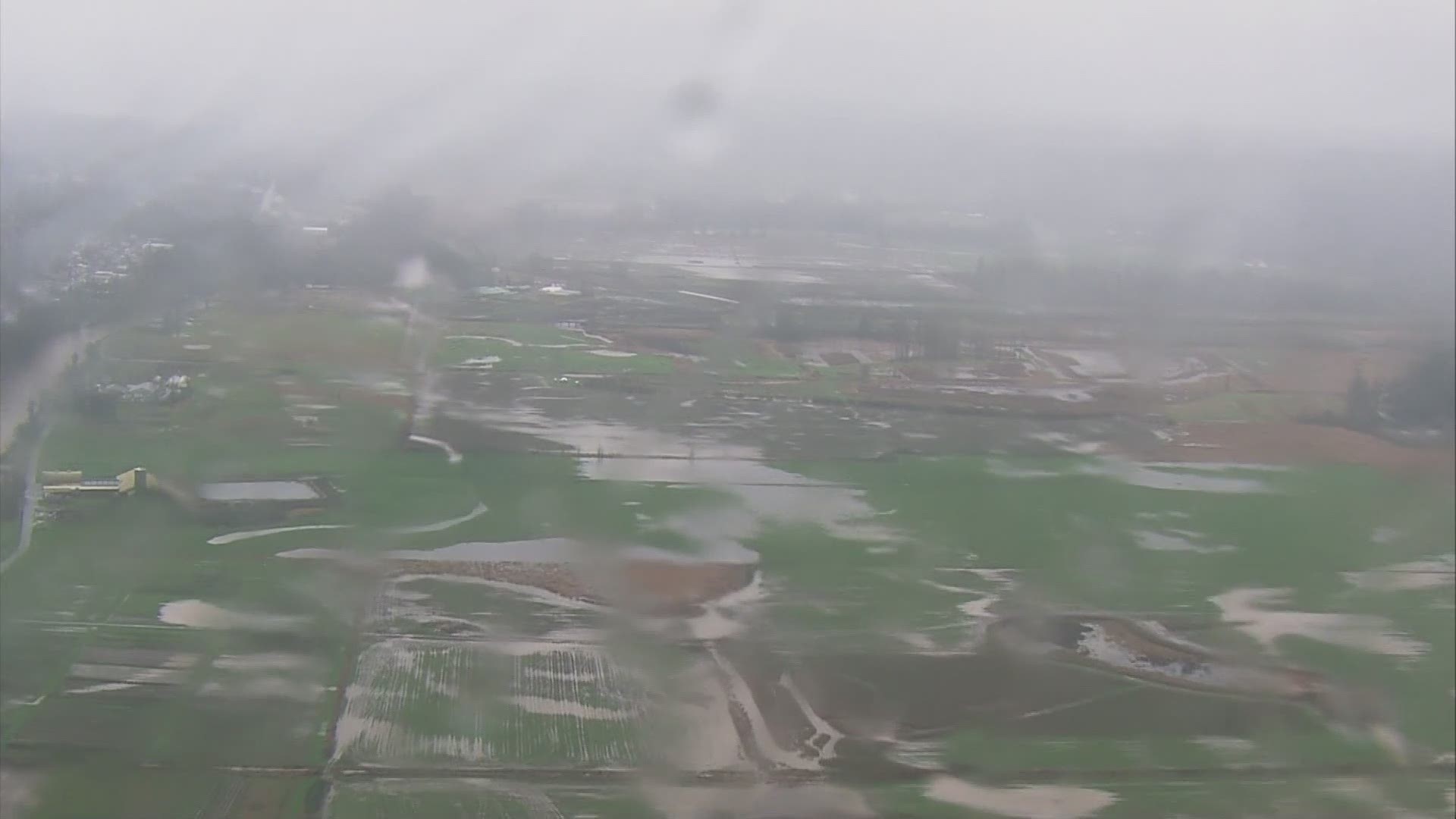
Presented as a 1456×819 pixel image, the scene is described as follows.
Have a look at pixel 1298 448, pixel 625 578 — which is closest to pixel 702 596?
Result: pixel 625 578

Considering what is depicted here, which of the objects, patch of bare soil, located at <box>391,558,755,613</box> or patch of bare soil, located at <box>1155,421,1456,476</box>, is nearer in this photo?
patch of bare soil, located at <box>391,558,755,613</box>

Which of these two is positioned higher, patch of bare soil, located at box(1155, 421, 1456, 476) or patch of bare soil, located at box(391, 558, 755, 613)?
patch of bare soil, located at box(1155, 421, 1456, 476)

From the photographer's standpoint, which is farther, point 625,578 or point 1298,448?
point 1298,448

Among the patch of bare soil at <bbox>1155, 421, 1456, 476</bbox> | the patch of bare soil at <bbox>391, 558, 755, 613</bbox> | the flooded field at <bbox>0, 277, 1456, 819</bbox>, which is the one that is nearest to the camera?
the flooded field at <bbox>0, 277, 1456, 819</bbox>

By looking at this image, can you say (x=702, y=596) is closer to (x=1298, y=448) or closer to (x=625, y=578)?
(x=625, y=578)

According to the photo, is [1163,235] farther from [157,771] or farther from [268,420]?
[157,771]

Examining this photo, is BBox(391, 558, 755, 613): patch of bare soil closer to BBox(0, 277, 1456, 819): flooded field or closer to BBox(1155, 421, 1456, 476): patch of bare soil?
BBox(0, 277, 1456, 819): flooded field

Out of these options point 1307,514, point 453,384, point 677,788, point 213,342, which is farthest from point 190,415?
point 1307,514

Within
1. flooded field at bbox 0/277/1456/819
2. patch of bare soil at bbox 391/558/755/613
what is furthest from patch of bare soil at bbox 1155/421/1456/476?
patch of bare soil at bbox 391/558/755/613

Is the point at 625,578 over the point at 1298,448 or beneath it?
beneath

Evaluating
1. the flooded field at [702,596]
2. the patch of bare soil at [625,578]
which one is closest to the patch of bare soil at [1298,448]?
the flooded field at [702,596]
